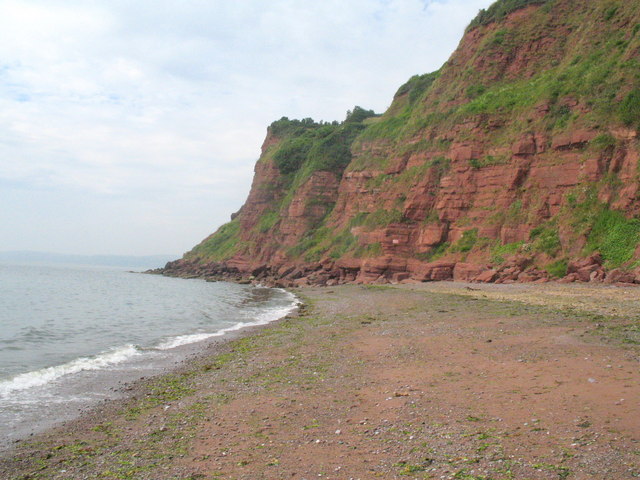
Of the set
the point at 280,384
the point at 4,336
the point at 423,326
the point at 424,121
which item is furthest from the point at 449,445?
the point at 424,121

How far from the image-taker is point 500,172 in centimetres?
3644

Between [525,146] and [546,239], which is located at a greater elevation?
[525,146]

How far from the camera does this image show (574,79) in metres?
34.8

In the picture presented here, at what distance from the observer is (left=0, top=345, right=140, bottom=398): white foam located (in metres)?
10.8

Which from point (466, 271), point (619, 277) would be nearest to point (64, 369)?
point (619, 277)

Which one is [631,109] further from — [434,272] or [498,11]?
[498,11]

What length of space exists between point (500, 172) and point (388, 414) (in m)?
33.0

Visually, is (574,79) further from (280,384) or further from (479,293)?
(280,384)

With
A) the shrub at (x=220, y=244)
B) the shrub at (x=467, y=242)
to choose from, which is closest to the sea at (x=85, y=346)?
the shrub at (x=467, y=242)

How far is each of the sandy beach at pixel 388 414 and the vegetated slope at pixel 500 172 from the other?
14.3m

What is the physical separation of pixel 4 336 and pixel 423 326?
49.9 ft

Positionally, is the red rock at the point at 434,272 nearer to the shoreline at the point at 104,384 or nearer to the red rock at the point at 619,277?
the red rock at the point at 619,277

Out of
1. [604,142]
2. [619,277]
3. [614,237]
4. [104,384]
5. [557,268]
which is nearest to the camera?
[104,384]

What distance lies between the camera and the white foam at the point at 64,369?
10.8m
